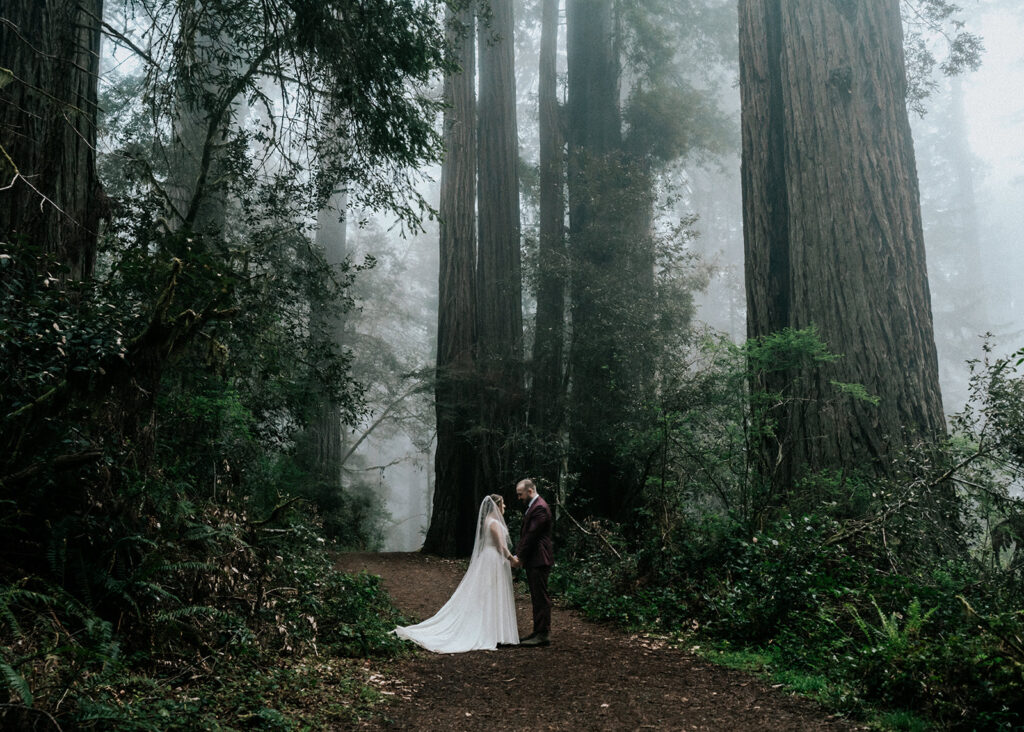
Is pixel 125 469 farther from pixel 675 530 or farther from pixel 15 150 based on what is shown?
pixel 675 530

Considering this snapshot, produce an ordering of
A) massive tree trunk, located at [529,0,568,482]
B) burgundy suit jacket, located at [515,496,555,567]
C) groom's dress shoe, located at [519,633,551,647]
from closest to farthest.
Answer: groom's dress shoe, located at [519,633,551,647], burgundy suit jacket, located at [515,496,555,567], massive tree trunk, located at [529,0,568,482]

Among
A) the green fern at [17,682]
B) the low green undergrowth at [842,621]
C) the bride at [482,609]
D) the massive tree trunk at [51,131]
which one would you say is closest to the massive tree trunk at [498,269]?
the bride at [482,609]

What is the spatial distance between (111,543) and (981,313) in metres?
47.8

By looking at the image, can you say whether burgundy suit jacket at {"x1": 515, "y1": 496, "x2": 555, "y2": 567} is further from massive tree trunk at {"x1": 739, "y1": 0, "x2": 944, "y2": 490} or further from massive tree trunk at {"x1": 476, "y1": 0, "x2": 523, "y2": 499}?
massive tree trunk at {"x1": 476, "y1": 0, "x2": 523, "y2": 499}

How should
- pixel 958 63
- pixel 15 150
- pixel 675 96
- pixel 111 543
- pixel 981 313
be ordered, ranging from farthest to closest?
1. pixel 981 313
2. pixel 675 96
3. pixel 958 63
4. pixel 15 150
5. pixel 111 543

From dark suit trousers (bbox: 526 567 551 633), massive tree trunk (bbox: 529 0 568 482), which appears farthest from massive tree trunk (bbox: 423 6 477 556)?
dark suit trousers (bbox: 526 567 551 633)

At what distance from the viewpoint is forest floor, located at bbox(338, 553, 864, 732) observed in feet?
14.9

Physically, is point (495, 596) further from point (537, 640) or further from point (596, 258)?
point (596, 258)

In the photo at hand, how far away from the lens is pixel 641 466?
12891mm

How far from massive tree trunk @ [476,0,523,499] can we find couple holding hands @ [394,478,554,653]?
17.1ft

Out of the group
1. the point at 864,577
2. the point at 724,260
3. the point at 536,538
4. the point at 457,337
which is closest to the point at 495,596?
the point at 536,538

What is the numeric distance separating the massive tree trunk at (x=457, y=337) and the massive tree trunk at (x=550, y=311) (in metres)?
1.33

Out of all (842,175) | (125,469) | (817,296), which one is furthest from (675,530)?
(125,469)

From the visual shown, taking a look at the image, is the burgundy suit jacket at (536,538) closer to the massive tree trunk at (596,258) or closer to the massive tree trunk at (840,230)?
the massive tree trunk at (840,230)
